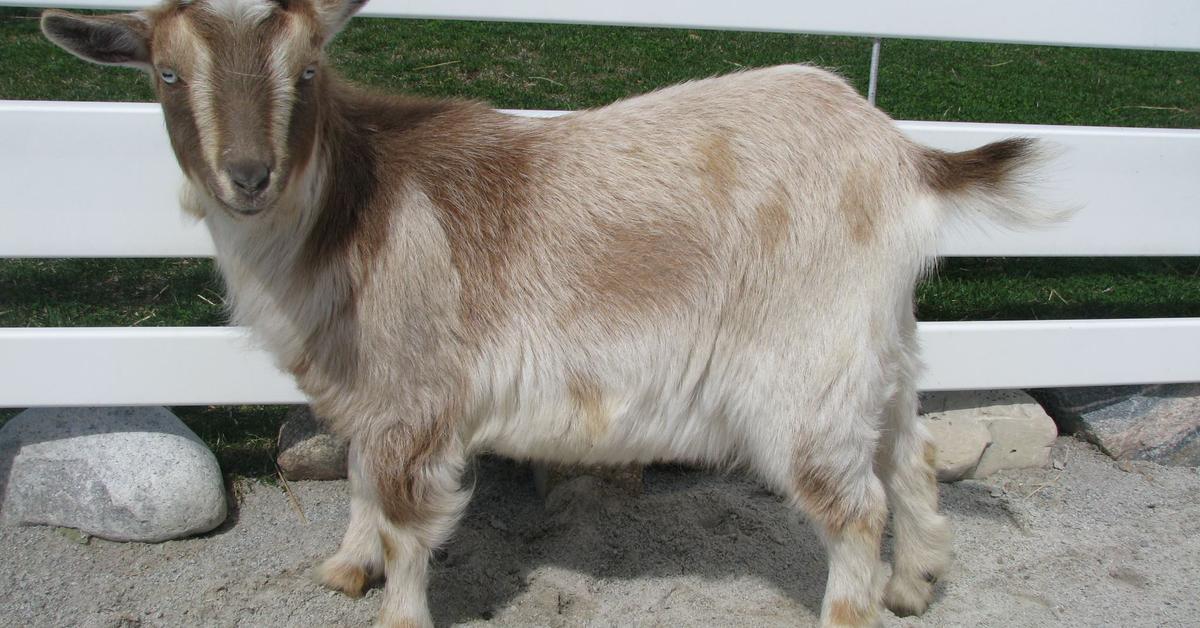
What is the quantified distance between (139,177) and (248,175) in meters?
1.41

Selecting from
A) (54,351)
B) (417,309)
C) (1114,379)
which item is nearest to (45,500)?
(54,351)

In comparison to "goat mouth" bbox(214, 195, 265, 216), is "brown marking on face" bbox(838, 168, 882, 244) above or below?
below

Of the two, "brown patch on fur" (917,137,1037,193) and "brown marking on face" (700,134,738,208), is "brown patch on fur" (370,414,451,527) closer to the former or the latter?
"brown marking on face" (700,134,738,208)

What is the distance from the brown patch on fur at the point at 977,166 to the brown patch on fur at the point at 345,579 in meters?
2.23

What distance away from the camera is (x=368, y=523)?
11.4ft

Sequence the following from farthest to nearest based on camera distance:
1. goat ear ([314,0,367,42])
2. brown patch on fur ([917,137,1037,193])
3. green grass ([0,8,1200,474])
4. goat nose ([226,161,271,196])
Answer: green grass ([0,8,1200,474])
brown patch on fur ([917,137,1037,193])
goat ear ([314,0,367,42])
goat nose ([226,161,271,196])

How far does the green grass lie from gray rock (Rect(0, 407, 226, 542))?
36 cm

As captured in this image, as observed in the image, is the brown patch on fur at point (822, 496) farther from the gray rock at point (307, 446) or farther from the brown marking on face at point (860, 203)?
the gray rock at point (307, 446)

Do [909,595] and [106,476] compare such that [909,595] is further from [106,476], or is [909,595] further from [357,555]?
[106,476]

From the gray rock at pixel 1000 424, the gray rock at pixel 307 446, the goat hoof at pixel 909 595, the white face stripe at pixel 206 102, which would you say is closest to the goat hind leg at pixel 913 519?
the goat hoof at pixel 909 595

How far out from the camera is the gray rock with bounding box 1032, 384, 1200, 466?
4312mm

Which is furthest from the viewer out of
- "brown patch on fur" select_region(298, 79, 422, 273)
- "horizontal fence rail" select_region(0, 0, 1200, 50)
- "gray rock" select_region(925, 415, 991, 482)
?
"gray rock" select_region(925, 415, 991, 482)

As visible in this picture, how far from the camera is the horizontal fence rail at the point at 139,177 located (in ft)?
11.5

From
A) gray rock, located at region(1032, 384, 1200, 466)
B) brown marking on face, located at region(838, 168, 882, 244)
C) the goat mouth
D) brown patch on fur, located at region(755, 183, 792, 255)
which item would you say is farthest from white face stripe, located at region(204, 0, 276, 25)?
gray rock, located at region(1032, 384, 1200, 466)
